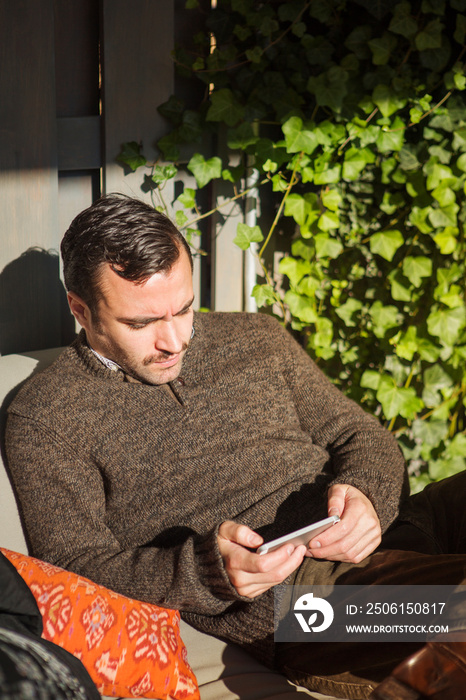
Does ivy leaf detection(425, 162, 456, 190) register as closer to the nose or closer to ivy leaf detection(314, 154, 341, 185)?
ivy leaf detection(314, 154, 341, 185)

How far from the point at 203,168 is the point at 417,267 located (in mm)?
809

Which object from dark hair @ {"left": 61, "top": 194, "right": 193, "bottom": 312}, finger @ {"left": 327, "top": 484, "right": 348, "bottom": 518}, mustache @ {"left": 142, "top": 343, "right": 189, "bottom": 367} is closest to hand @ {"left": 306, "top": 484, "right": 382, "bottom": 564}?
finger @ {"left": 327, "top": 484, "right": 348, "bottom": 518}

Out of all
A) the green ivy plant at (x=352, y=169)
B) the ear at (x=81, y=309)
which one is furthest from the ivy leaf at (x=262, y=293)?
the ear at (x=81, y=309)

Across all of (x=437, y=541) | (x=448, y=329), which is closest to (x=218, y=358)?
(x=437, y=541)

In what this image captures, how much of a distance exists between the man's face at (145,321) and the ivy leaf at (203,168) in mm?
637

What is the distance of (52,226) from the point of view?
1819mm

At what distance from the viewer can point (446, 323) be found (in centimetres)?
233

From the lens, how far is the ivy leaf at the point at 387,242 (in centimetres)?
226

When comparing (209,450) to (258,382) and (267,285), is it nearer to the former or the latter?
(258,382)

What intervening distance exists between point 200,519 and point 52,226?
90 centimetres

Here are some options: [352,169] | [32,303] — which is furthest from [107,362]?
[352,169]

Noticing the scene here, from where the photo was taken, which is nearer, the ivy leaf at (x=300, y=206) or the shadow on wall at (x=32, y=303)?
the shadow on wall at (x=32, y=303)

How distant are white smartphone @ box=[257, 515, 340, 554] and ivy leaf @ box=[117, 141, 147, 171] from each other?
118 cm

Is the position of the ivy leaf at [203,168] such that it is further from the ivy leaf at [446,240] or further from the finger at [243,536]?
the finger at [243,536]
